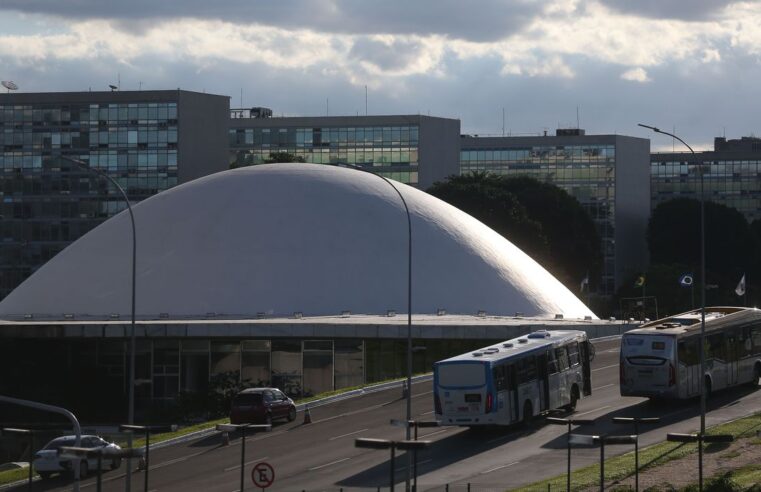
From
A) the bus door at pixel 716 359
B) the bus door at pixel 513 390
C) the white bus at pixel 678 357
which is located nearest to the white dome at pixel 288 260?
the white bus at pixel 678 357

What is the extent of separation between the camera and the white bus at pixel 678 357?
6219 centimetres

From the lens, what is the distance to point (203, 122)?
163 meters

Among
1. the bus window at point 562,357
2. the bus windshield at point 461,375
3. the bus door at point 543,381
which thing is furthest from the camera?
the bus window at point 562,357

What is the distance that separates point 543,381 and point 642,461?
1129 centimetres

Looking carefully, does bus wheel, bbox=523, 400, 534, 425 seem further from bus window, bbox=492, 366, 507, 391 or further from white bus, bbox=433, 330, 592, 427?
bus window, bbox=492, 366, 507, 391

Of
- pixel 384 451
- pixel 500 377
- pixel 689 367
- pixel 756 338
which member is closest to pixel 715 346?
pixel 689 367

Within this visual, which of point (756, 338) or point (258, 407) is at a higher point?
point (756, 338)

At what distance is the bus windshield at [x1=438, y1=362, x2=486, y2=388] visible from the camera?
56.1 meters

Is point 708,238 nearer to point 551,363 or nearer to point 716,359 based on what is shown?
point 716,359

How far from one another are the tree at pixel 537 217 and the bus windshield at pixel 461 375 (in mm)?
88180

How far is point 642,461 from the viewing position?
162ft

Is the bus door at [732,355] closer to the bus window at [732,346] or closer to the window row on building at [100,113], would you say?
the bus window at [732,346]

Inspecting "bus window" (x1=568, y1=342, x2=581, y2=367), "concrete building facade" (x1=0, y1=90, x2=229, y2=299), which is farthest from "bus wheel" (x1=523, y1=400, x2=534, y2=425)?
"concrete building facade" (x1=0, y1=90, x2=229, y2=299)

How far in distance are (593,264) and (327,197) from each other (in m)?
68.4
